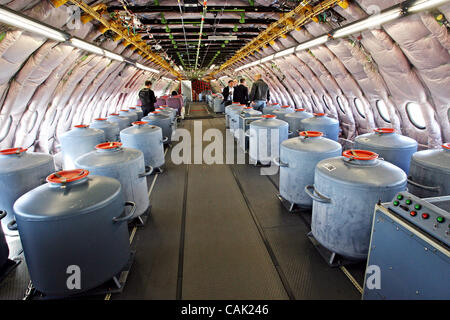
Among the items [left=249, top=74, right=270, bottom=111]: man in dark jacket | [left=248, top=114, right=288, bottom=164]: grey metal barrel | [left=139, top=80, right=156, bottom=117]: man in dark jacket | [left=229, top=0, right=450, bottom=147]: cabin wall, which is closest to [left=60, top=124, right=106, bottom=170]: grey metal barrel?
[left=248, top=114, right=288, bottom=164]: grey metal barrel

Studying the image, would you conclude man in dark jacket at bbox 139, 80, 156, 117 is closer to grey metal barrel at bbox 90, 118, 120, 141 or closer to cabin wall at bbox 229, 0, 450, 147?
grey metal barrel at bbox 90, 118, 120, 141

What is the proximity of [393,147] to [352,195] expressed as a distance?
2169mm

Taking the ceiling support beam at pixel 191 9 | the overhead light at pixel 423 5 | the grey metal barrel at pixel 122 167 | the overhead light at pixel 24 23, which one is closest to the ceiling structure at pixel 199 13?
the ceiling support beam at pixel 191 9

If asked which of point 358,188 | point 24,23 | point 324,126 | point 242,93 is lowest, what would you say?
point 358,188

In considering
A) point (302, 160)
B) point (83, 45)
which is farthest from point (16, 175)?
point (302, 160)

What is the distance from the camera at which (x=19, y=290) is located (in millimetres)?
3201

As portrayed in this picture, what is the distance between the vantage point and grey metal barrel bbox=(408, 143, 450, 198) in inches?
135

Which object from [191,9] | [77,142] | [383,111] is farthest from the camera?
[383,111]

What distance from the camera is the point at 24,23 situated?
166 inches

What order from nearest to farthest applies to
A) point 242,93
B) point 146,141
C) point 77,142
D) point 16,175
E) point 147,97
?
point 16,175
point 77,142
point 146,141
point 147,97
point 242,93

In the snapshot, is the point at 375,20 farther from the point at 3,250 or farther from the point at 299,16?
the point at 3,250

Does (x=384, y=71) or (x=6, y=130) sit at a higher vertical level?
(x=384, y=71)

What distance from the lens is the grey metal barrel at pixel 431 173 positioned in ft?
11.2

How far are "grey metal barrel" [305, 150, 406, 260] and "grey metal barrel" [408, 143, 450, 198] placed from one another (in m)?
0.64
